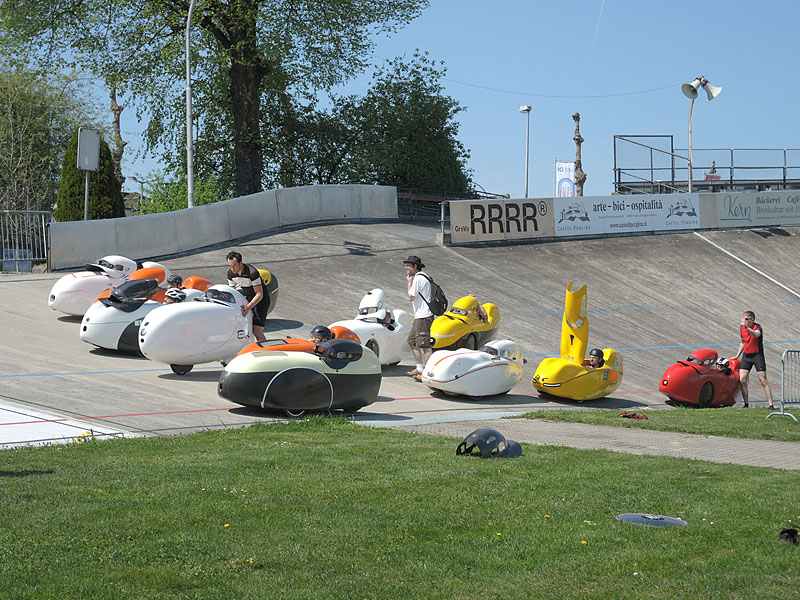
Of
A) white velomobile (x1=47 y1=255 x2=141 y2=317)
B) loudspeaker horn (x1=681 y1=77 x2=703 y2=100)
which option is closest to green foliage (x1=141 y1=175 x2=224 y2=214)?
loudspeaker horn (x1=681 y1=77 x2=703 y2=100)

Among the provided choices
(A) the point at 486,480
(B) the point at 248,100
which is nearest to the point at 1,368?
(A) the point at 486,480

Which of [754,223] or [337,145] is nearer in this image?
[754,223]

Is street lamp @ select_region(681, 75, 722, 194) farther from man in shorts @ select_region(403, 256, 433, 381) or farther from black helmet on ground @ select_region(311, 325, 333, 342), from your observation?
black helmet on ground @ select_region(311, 325, 333, 342)

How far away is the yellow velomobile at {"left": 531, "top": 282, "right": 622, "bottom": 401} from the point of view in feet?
49.9

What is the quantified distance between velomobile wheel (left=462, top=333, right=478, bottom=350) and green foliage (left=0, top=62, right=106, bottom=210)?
3691 cm

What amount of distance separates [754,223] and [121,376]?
104 feet

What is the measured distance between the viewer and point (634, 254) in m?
32.3

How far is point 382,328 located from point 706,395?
626cm

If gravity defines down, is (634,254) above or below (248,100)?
below

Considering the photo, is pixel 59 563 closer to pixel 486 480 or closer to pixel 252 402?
pixel 486 480

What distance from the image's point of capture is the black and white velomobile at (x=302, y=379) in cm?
1081

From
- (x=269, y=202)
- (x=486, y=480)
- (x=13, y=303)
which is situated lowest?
(x=486, y=480)

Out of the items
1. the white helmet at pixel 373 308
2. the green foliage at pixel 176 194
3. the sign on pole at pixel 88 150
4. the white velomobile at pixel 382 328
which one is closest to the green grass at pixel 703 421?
the white velomobile at pixel 382 328

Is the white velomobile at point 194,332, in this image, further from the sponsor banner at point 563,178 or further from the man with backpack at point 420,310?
the sponsor banner at point 563,178
